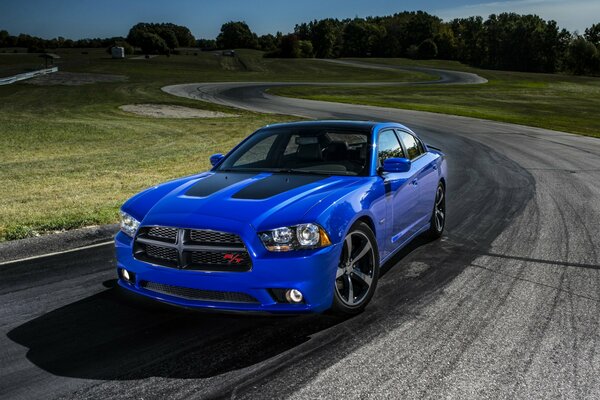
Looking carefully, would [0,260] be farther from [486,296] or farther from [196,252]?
[486,296]

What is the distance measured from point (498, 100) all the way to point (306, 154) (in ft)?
164

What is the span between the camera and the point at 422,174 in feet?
22.1

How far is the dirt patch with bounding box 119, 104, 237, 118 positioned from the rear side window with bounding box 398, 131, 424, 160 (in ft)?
80.9

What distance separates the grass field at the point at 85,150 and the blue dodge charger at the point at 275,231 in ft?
11.0

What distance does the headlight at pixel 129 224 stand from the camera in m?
4.71

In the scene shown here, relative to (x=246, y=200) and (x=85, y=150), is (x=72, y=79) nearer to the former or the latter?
(x=85, y=150)

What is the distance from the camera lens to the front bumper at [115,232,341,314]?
4086mm

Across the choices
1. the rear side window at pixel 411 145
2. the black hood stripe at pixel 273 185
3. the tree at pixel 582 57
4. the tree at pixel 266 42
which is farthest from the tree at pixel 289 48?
the black hood stripe at pixel 273 185

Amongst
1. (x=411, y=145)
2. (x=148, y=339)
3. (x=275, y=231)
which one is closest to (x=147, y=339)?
(x=148, y=339)

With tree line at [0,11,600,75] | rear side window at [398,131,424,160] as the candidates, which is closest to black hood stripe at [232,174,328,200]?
rear side window at [398,131,424,160]

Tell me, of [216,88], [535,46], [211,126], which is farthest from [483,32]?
[211,126]

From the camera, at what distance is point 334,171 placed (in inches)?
218

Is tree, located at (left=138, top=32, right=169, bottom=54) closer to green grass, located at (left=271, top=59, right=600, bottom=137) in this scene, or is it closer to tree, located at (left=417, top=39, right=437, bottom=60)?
tree, located at (left=417, top=39, right=437, bottom=60)

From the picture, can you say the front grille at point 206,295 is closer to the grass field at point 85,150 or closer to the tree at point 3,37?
the grass field at point 85,150
